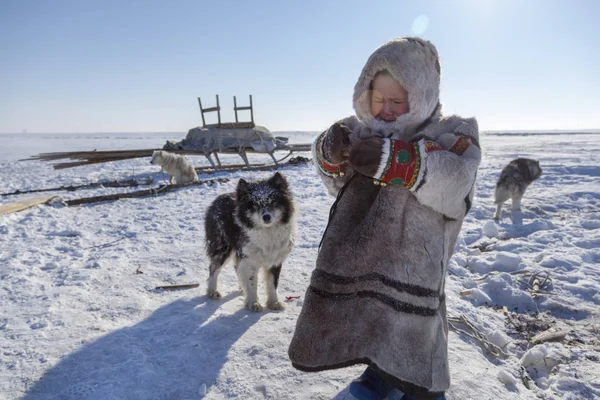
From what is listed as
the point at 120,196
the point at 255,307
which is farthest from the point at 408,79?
the point at 120,196

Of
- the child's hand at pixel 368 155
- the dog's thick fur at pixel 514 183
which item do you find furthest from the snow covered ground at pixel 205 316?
the child's hand at pixel 368 155

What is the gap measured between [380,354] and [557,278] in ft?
12.8

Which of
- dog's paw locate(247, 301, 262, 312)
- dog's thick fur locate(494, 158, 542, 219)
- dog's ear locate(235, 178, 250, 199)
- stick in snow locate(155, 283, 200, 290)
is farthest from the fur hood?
dog's thick fur locate(494, 158, 542, 219)

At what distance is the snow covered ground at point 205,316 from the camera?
7.72 feet

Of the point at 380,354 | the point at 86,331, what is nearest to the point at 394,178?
the point at 380,354

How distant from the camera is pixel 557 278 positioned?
429 cm

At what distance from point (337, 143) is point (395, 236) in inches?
21.9

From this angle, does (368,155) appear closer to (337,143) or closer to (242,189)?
(337,143)

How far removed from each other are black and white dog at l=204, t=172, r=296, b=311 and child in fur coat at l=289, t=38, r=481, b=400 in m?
1.89

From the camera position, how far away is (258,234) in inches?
144

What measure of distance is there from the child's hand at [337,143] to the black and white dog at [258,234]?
1.88 m

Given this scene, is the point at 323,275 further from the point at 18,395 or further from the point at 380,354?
the point at 18,395

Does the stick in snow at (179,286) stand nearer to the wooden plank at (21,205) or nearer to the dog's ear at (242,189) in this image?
the dog's ear at (242,189)

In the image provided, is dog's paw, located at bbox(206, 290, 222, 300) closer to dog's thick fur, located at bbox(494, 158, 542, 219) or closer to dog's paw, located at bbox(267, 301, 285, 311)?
dog's paw, located at bbox(267, 301, 285, 311)
